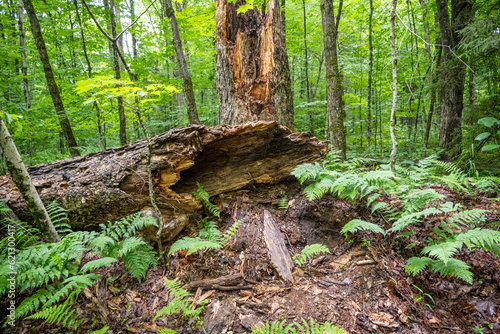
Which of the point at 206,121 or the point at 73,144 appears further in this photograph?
the point at 206,121

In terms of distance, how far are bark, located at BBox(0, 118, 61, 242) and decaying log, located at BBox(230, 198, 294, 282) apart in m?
2.32

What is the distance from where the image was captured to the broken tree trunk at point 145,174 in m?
3.16

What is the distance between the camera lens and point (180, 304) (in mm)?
2164

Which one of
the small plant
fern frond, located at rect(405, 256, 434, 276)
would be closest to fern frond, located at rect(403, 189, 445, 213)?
fern frond, located at rect(405, 256, 434, 276)

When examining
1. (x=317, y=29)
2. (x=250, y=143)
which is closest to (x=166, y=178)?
(x=250, y=143)

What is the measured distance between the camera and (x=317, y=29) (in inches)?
449

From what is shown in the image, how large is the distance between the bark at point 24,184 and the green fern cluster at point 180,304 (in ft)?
5.56

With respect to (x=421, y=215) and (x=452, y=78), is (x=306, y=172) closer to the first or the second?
(x=421, y=215)

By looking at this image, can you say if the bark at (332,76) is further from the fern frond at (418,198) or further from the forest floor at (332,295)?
the forest floor at (332,295)

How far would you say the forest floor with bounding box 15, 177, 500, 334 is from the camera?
212 centimetres

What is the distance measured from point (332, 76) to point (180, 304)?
5.96m

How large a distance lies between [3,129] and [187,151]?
78.8 inches

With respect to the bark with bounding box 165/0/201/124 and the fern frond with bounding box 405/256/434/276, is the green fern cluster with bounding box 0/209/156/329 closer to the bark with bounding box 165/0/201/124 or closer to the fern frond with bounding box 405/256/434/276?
the fern frond with bounding box 405/256/434/276

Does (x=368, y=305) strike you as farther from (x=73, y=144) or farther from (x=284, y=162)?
(x=73, y=144)
